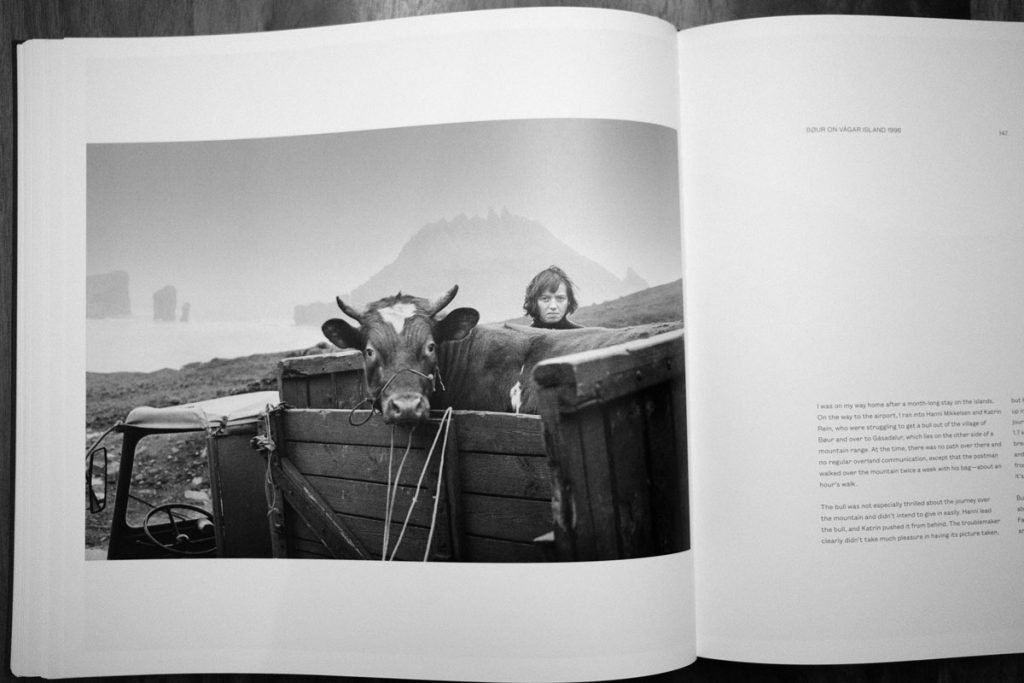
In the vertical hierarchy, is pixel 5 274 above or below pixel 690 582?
above

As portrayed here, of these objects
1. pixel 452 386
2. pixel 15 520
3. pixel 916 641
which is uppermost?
pixel 452 386

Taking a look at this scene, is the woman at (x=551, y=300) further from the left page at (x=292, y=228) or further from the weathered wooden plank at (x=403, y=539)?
the weathered wooden plank at (x=403, y=539)

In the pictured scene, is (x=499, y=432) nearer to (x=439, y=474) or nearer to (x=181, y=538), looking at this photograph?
(x=439, y=474)

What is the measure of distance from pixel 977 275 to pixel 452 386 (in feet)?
2.02

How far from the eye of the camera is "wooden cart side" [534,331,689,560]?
66 cm

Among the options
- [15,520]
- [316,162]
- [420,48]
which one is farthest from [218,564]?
[420,48]

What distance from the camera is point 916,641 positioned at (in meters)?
0.71

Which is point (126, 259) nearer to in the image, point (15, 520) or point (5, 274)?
point (5, 274)

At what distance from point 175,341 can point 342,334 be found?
0.20 metres

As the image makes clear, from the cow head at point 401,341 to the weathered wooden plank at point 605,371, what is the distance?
0.12 meters

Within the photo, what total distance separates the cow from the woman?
10 millimetres

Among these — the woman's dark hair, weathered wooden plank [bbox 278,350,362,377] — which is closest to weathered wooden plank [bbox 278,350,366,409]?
weathered wooden plank [bbox 278,350,362,377]

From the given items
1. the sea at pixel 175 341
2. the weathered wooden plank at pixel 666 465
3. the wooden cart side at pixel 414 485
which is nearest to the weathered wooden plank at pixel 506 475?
the wooden cart side at pixel 414 485

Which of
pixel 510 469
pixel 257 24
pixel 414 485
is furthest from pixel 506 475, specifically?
pixel 257 24
